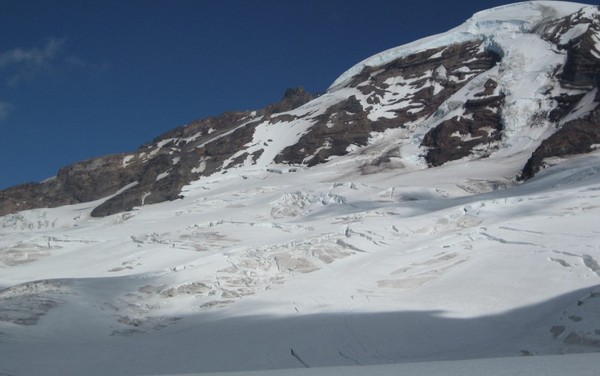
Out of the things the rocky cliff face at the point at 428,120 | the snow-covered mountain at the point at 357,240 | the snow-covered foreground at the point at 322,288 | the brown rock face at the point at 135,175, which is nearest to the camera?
the snow-covered foreground at the point at 322,288

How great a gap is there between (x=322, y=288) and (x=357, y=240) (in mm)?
4021

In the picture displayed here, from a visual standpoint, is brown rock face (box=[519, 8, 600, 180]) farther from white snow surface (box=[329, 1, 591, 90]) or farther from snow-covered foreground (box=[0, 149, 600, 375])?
white snow surface (box=[329, 1, 591, 90])

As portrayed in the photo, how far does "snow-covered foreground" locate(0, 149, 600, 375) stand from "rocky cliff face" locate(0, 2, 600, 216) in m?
11.0

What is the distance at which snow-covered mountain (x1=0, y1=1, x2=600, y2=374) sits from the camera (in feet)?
33.7

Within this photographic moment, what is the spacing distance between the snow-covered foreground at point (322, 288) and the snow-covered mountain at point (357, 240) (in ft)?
0.23

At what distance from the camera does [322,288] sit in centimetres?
1429

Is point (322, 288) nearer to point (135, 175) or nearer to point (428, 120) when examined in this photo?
point (428, 120)

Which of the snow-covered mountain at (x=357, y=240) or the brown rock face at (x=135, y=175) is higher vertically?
the brown rock face at (x=135, y=175)

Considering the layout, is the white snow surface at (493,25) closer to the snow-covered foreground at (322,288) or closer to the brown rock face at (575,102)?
the brown rock face at (575,102)

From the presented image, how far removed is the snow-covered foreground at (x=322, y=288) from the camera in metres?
9.61

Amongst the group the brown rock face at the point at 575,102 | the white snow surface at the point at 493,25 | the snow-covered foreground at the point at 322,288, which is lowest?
the snow-covered foreground at the point at 322,288

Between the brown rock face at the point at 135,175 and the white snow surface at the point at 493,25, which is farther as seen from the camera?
the white snow surface at the point at 493,25

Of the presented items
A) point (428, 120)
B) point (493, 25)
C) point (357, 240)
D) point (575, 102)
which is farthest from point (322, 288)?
point (493, 25)

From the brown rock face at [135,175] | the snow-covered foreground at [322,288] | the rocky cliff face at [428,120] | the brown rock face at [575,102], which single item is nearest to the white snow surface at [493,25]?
the rocky cliff face at [428,120]
